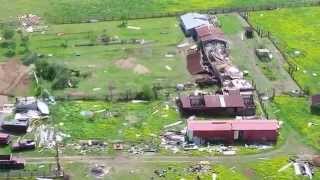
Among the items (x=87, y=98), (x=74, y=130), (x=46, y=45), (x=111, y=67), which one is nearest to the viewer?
(x=74, y=130)

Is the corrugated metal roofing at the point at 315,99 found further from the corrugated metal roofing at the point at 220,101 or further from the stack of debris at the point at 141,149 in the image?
the stack of debris at the point at 141,149

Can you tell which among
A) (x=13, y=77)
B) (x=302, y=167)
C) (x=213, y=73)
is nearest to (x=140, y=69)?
(x=213, y=73)

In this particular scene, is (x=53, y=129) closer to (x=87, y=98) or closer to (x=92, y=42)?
(x=87, y=98)

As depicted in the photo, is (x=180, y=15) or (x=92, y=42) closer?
(x=92, y=42)

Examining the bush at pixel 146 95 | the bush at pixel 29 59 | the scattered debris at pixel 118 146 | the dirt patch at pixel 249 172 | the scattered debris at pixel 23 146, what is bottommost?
the dirt patch at pixel 249 172

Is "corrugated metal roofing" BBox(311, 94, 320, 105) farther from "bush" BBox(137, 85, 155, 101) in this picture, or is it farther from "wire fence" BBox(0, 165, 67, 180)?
"wire fence" BBox(0, 165, 67, 180)

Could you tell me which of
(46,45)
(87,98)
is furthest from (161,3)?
(87,98)

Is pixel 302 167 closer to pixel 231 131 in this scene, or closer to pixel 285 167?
pixel 285 167

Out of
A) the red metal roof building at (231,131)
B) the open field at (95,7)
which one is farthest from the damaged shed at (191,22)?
the red metal roof building at (231,131)
